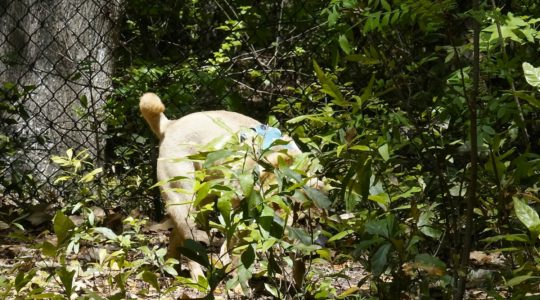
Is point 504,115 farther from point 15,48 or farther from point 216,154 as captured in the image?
point 15,48

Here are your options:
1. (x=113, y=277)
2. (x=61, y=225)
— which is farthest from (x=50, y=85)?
(x=61, y=225)

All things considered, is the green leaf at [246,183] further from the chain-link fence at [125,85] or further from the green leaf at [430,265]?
the chain-link fence at [125,85]

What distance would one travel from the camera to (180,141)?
4785mm

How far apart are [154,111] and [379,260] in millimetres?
2936

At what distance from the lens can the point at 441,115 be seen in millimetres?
2947

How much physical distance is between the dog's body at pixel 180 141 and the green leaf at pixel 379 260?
2260mm

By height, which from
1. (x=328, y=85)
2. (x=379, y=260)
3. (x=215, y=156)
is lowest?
(x=379, y=260)

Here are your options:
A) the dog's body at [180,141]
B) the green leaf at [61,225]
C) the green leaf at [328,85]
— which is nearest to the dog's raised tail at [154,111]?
the dog's body at [180,141]

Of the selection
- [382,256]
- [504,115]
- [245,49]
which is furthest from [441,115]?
[245,49]

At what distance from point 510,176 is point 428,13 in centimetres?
57

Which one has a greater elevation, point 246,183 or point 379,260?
point 246,183

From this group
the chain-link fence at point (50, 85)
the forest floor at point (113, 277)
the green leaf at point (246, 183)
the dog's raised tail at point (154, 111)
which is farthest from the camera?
the chain-link fence at point (50, 85)

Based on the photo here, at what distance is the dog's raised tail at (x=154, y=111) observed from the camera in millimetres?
4910

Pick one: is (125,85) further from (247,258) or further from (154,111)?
(247,258)
